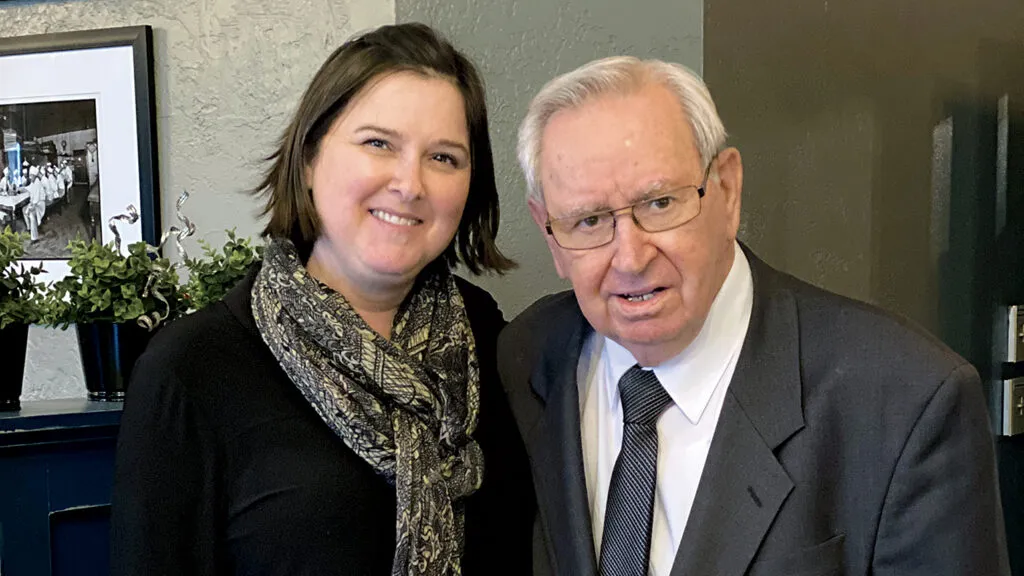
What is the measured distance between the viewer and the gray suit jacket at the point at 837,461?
1.12 meters

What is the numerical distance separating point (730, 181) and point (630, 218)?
174 mm

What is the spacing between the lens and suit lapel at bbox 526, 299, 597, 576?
4.31 ft

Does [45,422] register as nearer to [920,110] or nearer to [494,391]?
[494,391]

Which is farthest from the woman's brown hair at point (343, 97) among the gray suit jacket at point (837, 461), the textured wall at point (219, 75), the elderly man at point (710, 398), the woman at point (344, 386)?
the textured wall at point (219, 75)

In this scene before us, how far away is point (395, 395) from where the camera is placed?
1.39 m

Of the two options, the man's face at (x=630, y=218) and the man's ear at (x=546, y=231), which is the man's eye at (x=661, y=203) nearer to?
the man's face at (x=630, y=218)

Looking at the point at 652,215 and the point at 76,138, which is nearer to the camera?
the point at 652,215

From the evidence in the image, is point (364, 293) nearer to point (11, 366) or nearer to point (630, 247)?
point (630, 247)

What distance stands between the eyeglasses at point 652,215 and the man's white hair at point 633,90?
42mm

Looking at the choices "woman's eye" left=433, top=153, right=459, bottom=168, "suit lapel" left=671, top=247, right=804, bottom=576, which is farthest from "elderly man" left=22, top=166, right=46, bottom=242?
"suit lapel" left=671, top=247, right=804, bottom=576

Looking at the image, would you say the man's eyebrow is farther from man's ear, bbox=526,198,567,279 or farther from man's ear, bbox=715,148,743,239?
man's ear, bbox=715,148,743,239

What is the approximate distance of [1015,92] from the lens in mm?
2268

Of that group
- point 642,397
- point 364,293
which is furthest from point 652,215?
point 364,293

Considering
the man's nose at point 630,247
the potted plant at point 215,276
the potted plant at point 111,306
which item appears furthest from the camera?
the potted plant at point 215,276
